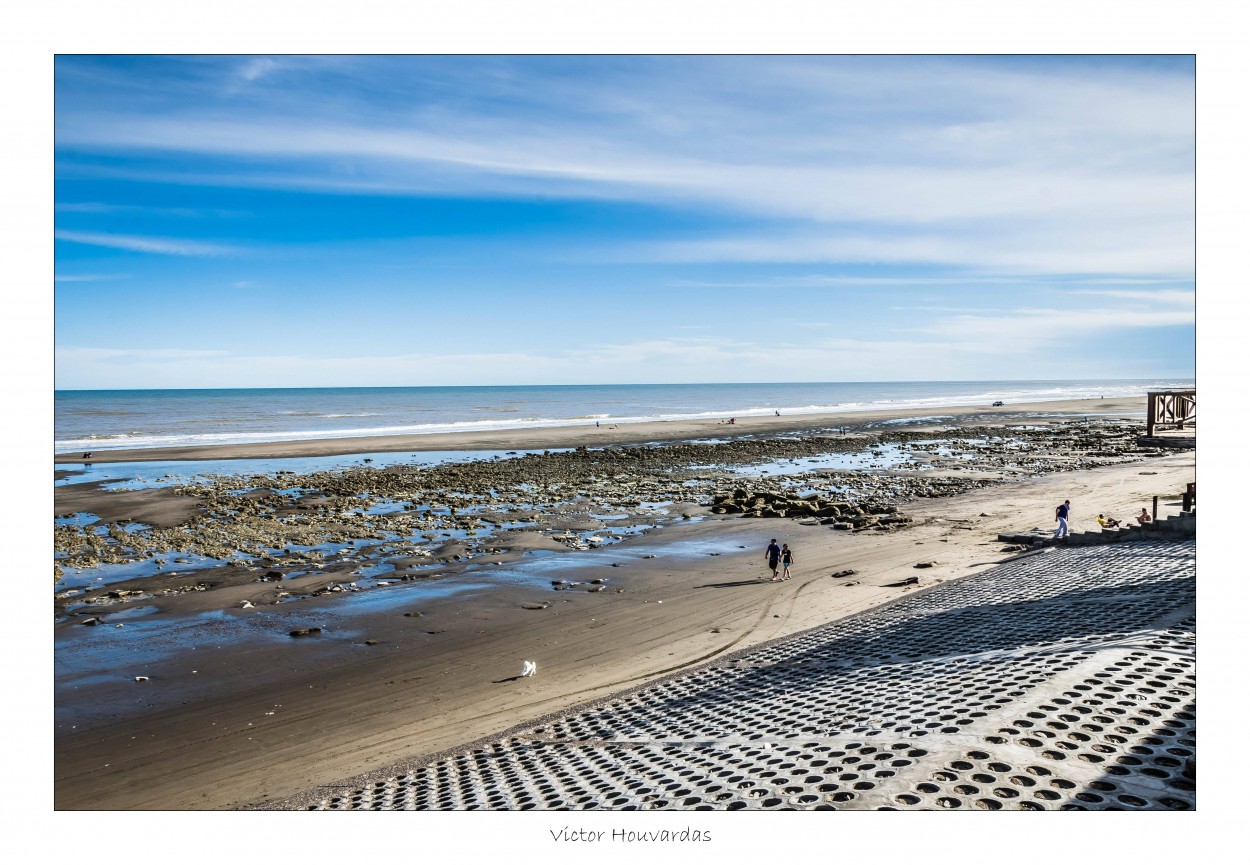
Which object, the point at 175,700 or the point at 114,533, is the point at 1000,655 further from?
the point at 114,533

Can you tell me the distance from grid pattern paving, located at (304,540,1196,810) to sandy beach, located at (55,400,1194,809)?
68.1 inches

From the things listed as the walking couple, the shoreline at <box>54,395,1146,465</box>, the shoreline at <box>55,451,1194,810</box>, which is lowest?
the shoreline at <box>55,451,1194,810</box>

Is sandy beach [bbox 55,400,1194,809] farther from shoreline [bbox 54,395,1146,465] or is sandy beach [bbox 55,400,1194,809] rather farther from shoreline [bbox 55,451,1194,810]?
shoreline [bbox 54,395,1146,465]

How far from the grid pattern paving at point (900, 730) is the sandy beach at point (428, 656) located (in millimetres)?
1730

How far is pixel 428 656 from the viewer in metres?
14.0

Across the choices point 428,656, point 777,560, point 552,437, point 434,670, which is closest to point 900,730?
point 434,670

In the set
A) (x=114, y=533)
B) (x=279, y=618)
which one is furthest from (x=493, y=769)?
(x=114, y=533)

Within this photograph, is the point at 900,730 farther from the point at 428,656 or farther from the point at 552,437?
the point at 552,437

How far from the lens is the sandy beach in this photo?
391 inches

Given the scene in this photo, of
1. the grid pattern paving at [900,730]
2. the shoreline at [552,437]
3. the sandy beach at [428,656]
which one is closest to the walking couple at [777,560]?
the sandy beach at [428,656]

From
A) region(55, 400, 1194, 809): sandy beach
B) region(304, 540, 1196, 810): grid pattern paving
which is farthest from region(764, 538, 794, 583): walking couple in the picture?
region(304, 540, 1196, 810): grid pattern paving

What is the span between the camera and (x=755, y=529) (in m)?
25.6

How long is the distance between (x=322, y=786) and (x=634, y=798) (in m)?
4.84

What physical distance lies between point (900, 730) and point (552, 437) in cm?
5716
